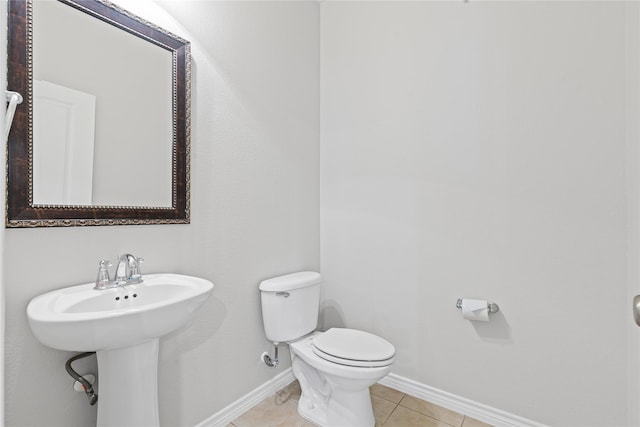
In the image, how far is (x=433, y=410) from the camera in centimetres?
181

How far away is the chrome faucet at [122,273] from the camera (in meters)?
1.19

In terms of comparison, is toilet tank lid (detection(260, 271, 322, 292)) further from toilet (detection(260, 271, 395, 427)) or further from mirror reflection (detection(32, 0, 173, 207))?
mirror reflection (detection(32, 0, 173, 207))

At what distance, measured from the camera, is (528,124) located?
5.24 feet

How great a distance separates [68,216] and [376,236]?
1.53 metres

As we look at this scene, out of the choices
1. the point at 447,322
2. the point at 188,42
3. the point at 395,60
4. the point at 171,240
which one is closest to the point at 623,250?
the point at 447,322

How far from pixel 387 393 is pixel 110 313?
1638 mm

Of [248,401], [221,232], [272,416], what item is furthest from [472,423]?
[221,232]

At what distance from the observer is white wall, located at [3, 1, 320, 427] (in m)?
1.10

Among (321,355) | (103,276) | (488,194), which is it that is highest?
(488,194)

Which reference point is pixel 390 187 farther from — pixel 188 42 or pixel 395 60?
pixel 188 42

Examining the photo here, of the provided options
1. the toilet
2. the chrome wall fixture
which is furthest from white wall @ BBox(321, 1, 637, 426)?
the chrome wall fixture

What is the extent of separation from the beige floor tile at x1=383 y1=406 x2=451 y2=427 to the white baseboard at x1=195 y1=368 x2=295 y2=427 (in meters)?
0.65

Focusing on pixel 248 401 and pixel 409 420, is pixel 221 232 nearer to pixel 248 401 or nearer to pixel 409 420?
pixel 248 401

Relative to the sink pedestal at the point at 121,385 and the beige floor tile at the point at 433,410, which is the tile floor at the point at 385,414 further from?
the sink pedestal at the point at 121,385
